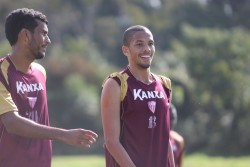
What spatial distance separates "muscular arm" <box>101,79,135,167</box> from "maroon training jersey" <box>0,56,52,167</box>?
60 centimetres

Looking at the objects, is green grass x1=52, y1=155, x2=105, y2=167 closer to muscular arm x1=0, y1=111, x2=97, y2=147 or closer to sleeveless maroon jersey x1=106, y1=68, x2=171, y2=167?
sleeveless maroon jersey x1=106, y1=68, x2=171, y2=167

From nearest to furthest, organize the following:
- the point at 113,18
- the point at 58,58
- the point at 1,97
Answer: the point at 1,97 < the point at 58,58 < the point at 113,18

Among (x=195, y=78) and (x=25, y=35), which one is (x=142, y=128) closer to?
(x=25, y=35)

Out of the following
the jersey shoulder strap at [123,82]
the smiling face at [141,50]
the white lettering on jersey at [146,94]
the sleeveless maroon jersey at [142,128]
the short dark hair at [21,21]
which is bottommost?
the sleeveless maroon jersey at [142,128]

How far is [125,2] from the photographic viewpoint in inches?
2630

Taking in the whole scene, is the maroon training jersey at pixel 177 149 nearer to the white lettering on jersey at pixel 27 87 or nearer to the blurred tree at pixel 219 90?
the white lettering on jersey at pixel 27 87

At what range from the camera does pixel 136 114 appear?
6.68 metres

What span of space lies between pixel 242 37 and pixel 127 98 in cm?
3253

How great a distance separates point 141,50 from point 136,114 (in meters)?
0.52

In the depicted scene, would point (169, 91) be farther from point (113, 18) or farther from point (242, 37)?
point (113, 18)

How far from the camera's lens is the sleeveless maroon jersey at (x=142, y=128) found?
6672 millimetres

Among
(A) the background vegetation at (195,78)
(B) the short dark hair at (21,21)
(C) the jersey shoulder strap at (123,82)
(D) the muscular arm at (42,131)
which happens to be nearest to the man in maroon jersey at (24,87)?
(B) the short dark hair at (21,21)

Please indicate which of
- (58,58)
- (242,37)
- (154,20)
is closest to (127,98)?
(242,37)

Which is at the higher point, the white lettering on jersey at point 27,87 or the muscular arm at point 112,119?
the white lettering on jersey at point 27,87
